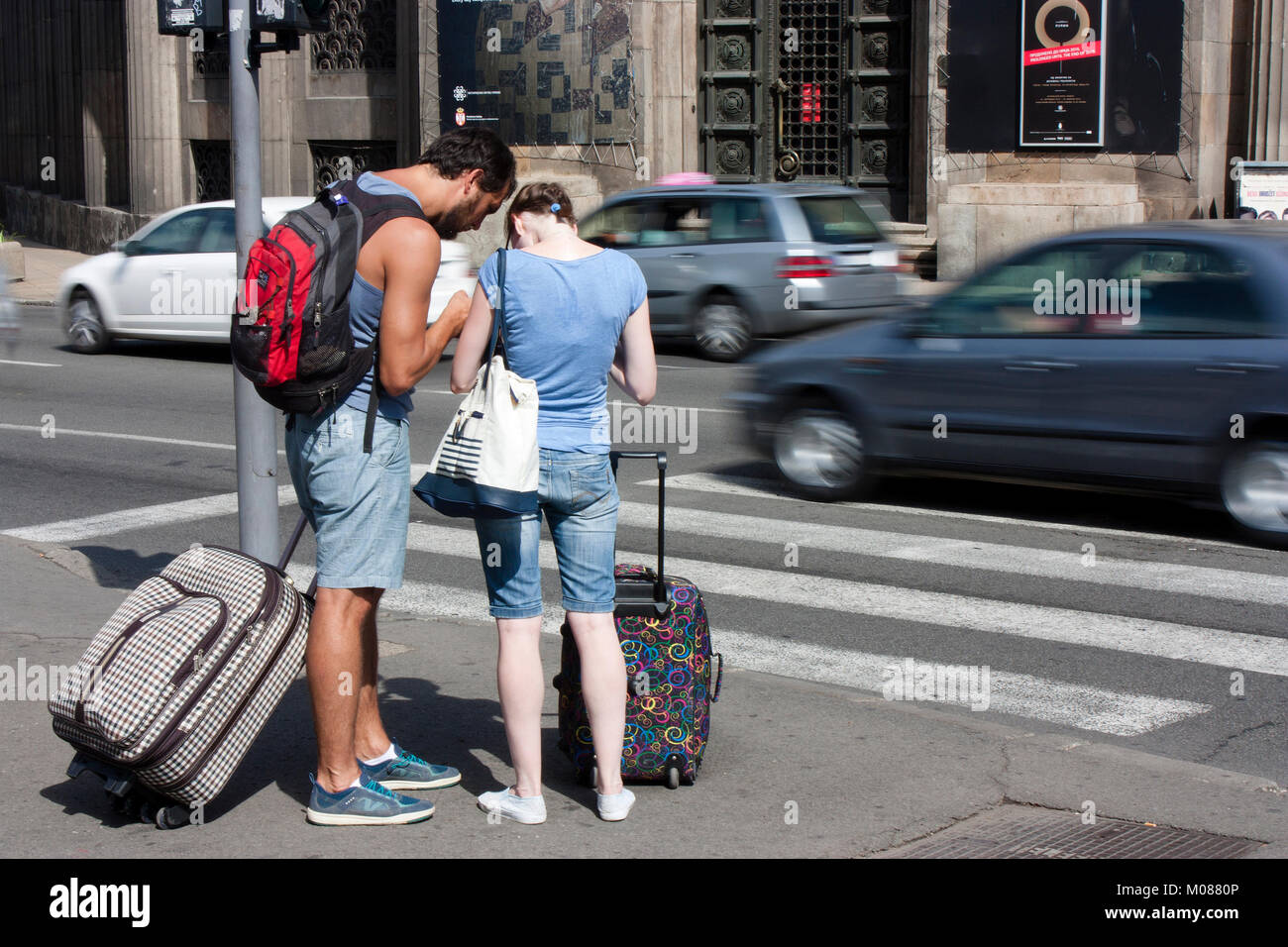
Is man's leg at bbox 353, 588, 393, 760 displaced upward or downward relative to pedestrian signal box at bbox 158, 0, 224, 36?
downward

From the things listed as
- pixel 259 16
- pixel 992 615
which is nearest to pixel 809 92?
pixel 992 615

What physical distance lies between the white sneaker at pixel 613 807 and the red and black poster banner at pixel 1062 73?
61.2 feet

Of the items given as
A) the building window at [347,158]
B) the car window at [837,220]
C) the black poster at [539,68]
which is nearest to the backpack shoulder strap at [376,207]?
the car window at [837,220]

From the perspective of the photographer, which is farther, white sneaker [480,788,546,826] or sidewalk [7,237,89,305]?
sidewalk [7,237,89,305]

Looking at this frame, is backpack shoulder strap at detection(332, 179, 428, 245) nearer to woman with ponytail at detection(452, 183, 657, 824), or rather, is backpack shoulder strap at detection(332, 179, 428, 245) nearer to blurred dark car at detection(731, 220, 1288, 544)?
woman with ponytail at detection(452, 183, 657, 824)

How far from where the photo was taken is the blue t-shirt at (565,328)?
13.7 feet

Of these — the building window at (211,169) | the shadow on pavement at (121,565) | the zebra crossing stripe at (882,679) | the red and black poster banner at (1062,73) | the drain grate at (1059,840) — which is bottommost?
the zebra crossing stripe at (882,679)

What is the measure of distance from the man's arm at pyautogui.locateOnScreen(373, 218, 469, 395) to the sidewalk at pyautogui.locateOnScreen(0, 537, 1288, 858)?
1.26 m

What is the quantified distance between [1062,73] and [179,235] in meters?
11.8

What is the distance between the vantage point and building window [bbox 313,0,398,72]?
88.0 ft

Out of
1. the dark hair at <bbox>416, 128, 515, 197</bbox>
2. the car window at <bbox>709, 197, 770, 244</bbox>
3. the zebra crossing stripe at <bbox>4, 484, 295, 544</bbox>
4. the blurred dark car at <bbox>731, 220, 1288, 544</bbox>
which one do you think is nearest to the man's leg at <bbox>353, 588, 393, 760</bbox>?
the dark hair at <bbox>416, 128, 515, 197</bbox>

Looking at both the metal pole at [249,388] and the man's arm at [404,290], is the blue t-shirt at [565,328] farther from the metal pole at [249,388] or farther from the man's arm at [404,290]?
the metal pole at [249,388]

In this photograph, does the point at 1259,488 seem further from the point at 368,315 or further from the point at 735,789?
the point at 368,315
